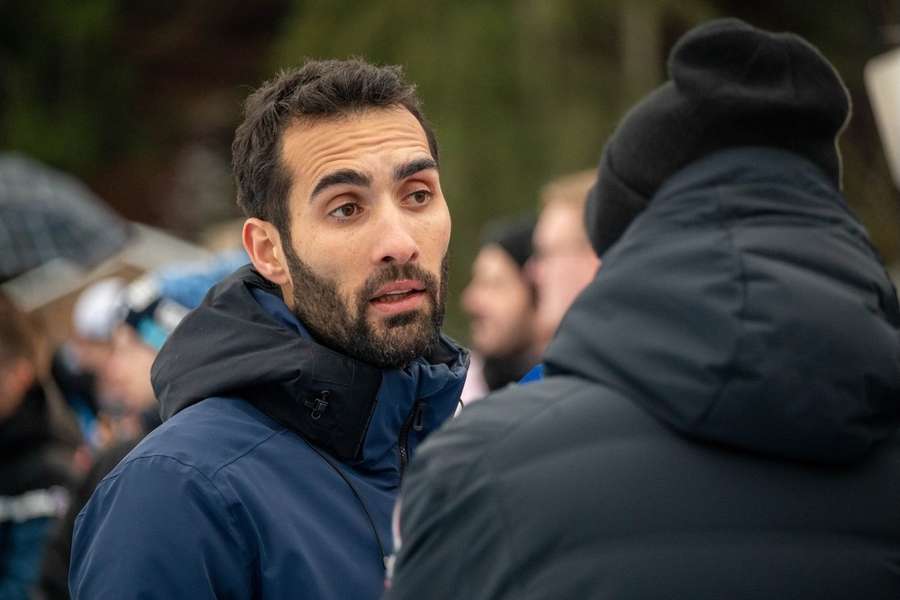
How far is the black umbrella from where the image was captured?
9781 millimetres

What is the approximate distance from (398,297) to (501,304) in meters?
3.24

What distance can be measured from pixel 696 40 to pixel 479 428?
22.8 inches

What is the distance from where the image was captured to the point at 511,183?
8.59m

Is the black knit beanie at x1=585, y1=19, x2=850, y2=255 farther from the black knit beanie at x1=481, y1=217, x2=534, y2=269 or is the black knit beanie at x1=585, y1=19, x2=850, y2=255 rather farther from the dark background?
Result: the dark background

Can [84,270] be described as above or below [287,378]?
below

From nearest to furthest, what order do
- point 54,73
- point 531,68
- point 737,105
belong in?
point 737,105 → point 531,68 → point 54,73

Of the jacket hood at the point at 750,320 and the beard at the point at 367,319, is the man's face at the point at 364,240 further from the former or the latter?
the jacket hood at the point at 750,320

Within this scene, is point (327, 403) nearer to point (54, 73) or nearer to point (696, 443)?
point (696, 443)

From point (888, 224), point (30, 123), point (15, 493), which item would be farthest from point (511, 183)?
point (30, 123)

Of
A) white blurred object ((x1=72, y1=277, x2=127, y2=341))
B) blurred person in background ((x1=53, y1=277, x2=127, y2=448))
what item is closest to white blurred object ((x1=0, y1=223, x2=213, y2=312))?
blurred person in background ((x1=53, y1=277, x2=127, y2=448))

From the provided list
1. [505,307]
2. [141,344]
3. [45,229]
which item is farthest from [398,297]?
[45,229]

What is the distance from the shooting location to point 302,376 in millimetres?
2062

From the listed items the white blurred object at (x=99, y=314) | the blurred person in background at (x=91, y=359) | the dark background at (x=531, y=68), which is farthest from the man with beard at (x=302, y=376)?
the dark background at (x=531, y=68)

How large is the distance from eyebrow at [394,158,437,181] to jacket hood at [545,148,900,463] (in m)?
0.78
